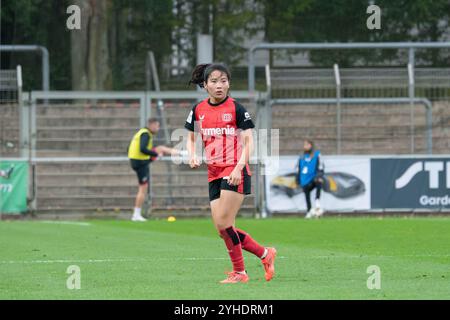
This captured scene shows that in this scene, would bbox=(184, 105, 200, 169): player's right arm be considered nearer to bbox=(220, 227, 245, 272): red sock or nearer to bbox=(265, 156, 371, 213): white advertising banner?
bbox=(220, 227, 245, 272): red sock

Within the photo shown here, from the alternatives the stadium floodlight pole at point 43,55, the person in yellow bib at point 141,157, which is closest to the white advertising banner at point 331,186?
the person in yellow bib at point 141,157

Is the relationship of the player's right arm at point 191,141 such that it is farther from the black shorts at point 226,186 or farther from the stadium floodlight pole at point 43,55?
the stadium floodlight pole at point 43,55

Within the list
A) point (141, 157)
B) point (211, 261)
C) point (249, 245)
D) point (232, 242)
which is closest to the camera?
point (232, 242)

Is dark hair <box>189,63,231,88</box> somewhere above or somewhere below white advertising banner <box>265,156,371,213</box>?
above

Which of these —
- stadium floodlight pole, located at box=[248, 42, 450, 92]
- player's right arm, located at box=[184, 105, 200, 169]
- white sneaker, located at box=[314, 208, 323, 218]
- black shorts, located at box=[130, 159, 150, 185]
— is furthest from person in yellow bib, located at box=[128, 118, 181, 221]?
player's right arm, located at box=[184, 105, 200, 169]

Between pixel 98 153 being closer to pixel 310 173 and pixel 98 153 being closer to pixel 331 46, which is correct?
pixel 310 173

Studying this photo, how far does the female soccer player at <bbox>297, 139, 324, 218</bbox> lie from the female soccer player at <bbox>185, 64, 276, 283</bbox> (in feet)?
53.1

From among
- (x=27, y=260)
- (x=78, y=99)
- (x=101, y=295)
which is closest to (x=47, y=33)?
(x=78, y=99)

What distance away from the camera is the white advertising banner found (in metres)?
28.6

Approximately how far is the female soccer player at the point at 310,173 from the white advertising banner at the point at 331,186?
51 cm

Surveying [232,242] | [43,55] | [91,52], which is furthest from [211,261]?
[91,52]

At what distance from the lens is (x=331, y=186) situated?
28734 millimetres

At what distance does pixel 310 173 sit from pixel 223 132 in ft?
53.7
